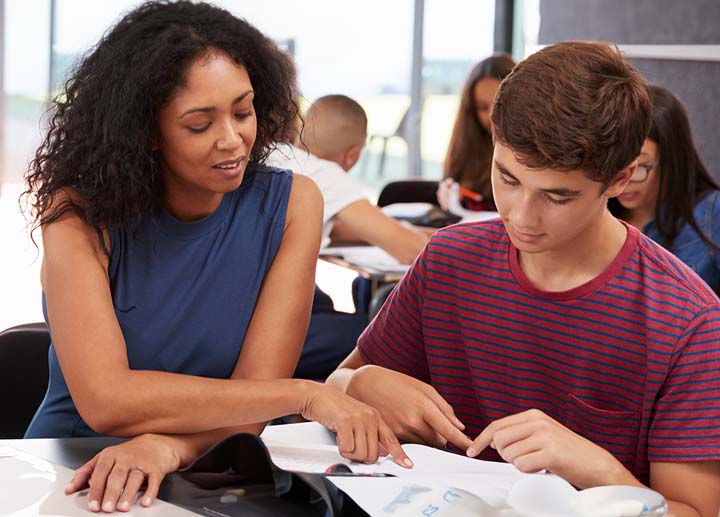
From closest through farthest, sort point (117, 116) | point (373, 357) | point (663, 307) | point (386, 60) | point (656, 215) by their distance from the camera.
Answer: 1. point (663, 307)
2. point (117, 116)
3. point (373, 357)
4. point (656, 215)
5. point (386, 60)

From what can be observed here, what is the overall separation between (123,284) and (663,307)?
2.80ft

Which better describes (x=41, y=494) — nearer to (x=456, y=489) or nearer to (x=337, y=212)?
(x=456, y=489)

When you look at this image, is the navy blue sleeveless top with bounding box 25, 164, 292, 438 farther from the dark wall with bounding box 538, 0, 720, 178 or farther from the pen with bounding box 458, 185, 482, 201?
A: the dark wall with bounding box 538, 0, 720, 178

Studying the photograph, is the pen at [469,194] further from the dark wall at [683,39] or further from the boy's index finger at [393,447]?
the boy's index finger at [393,447]

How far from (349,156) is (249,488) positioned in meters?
2.37

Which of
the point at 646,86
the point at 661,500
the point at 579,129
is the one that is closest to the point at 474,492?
the point at 661,500

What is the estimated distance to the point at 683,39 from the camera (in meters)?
4.22

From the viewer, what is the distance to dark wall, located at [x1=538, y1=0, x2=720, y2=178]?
13.5 feet

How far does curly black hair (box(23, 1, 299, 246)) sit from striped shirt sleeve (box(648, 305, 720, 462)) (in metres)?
0.83

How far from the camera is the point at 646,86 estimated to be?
1412 mm

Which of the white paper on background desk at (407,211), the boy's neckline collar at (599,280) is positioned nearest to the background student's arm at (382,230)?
the white paper on background desk at (407,211)

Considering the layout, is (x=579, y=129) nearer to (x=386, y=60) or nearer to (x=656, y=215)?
(x=656, y=215)

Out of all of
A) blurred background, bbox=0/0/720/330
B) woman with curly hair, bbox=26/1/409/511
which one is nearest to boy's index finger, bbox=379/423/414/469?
woman with curly hair, bbox=26/1/409/511

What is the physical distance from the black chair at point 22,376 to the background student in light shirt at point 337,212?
2.98 ft
